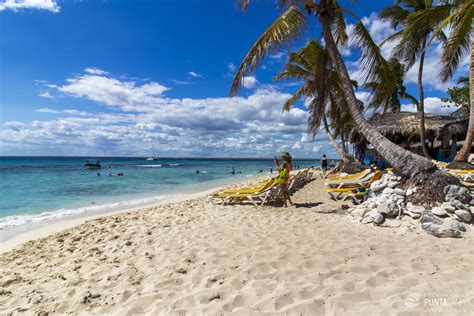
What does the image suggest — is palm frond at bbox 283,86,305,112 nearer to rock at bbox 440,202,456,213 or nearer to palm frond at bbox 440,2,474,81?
palm frond at bbox 440,2,474,81

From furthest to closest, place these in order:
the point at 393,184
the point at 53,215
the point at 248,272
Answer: the point at 53,215
the point at 393,184
the point at 248,272

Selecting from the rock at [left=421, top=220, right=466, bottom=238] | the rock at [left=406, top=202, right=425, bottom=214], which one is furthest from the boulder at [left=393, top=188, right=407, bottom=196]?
the rock at [left=421, top=220, right=466, bottom=238]

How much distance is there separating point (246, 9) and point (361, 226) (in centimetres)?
562

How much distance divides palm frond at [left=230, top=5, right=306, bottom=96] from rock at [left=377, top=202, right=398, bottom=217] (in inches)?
161

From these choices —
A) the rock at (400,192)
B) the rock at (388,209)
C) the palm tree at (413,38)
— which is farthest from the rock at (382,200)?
the palm tree at (413,38)

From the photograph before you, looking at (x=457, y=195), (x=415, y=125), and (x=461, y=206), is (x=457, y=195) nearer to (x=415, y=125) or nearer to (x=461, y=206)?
(x=461, y=206)

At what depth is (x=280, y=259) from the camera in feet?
10.5

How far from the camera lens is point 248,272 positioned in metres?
2.88

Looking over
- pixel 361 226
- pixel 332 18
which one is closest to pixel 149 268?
pixel 361 226

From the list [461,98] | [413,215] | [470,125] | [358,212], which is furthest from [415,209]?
[461,98]

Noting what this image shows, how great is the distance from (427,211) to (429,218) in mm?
293

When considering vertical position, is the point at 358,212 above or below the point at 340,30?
below

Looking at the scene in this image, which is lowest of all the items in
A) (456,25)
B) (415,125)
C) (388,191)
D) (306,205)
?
(306,205)

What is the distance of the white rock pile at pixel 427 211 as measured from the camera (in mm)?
3879
